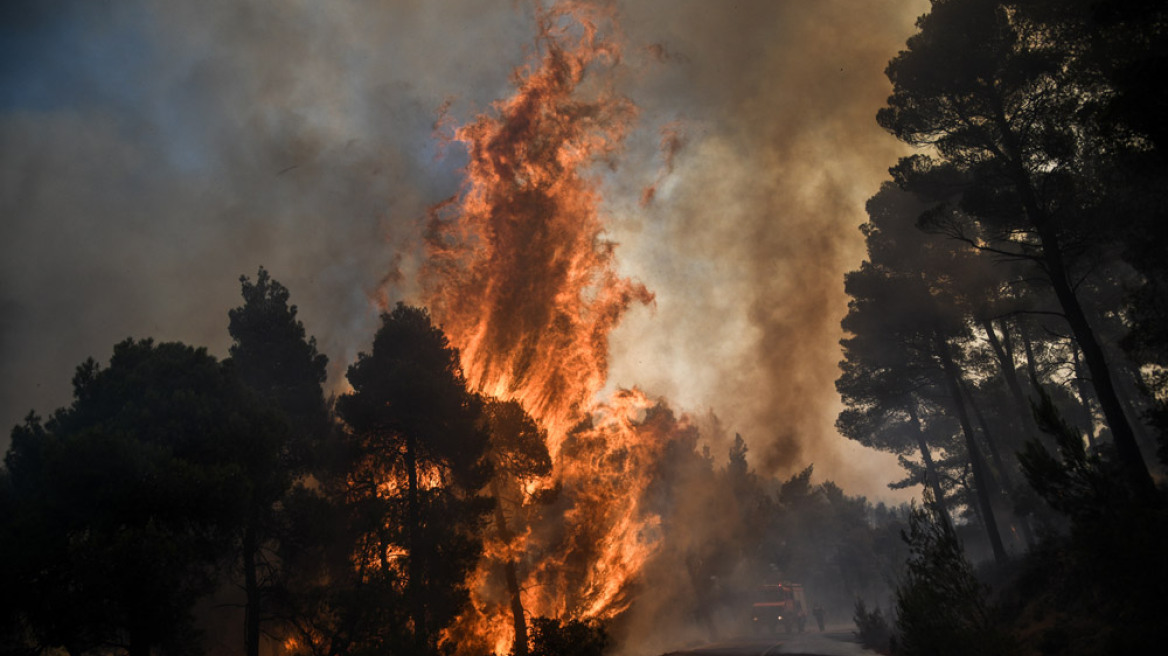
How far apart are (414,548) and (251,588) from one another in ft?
17.7

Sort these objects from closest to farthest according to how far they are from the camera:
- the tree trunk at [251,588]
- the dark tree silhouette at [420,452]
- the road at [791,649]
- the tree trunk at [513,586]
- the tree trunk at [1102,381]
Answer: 1. the tree trunk at [1102,381]
2. the tree trunk at [251,588]
3. the dark tree silhouette at [420,452]
4. the tree trunk at [513,586]
5. the road at [791,649]

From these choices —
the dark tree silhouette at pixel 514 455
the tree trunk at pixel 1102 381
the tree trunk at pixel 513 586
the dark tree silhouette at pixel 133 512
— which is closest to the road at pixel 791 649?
the tree trunk at pixel 513 586

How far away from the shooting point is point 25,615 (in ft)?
52.0

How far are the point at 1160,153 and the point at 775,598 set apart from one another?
2982 inches

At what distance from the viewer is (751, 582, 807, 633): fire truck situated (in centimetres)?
7731

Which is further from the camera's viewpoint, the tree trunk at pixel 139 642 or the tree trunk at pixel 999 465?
the tree trunk at pixel 999 465

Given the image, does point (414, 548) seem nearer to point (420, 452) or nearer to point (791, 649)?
point (420, 452)

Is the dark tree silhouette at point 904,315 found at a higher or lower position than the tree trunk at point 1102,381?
higher

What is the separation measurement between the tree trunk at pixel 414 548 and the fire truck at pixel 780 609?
221 ft

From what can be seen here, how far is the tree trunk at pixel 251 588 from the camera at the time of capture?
1888cm

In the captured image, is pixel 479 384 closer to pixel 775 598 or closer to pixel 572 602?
pixel 572 602

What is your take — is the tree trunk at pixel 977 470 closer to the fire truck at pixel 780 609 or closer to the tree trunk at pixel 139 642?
the tree trunk at pixel 139 642

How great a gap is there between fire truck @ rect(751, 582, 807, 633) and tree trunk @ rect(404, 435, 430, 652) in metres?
67.4

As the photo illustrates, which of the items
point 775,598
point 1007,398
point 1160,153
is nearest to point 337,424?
point 1160,153
